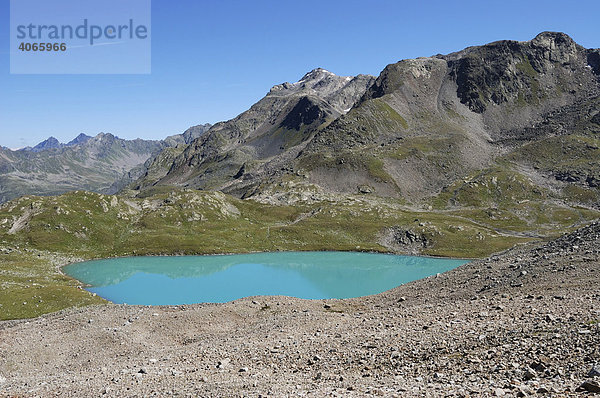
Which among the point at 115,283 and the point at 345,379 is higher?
the point at 345,379

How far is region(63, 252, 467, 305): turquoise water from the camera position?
83375mm

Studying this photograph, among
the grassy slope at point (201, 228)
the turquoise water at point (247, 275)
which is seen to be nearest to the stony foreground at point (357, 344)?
the turquoise water at point (247, 275)

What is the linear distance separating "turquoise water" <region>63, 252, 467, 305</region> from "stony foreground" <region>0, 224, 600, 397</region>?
33.4 metres

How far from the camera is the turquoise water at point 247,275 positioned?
8338 centimetres

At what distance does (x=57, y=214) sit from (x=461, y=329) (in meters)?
150

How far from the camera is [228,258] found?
12550 cm

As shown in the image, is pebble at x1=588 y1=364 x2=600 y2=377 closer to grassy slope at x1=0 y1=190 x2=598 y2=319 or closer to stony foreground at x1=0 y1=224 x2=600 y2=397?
stony foreground at x1=0 y1=224 x2=600 y2=397

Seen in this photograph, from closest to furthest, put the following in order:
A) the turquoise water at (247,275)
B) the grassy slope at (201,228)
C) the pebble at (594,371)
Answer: the pebble at (594,371)
the turquoise water at (247,275)
the grassy slope at (201,228)

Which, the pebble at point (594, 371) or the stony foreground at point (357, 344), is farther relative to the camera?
the stony foreground at point (357, 344)

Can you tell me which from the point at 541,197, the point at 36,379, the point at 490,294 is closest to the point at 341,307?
the point at 490,294

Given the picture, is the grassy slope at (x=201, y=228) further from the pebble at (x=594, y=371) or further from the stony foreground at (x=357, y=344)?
the pebble at (x=594, y=371)

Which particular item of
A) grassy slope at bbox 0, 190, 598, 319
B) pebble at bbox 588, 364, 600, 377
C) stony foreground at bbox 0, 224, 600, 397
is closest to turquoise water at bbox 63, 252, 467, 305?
grassy slope at bbox 0, 190, 598, 319

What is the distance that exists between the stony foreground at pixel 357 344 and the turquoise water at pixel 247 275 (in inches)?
1315

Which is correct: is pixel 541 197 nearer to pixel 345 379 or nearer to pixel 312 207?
pixel 312 207
